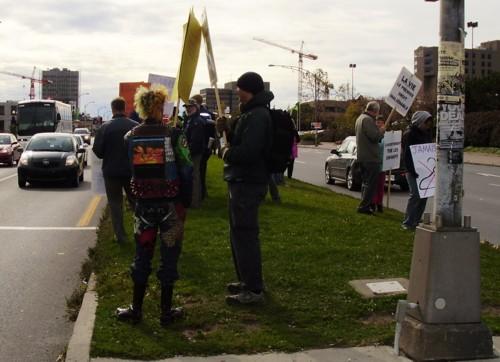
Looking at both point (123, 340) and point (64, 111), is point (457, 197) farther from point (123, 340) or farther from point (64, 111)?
point (64, 111)

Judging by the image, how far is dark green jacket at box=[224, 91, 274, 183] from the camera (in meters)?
5.48

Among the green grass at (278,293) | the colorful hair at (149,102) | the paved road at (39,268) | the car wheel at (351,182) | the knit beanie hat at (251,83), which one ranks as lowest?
the paved road at (39,268)

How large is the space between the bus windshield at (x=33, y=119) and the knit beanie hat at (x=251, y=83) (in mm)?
36985

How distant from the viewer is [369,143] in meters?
10.8

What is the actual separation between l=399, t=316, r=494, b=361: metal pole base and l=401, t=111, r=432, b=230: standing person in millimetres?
5110

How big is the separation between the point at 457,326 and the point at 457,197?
0.90 metres

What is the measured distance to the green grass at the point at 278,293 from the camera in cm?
496

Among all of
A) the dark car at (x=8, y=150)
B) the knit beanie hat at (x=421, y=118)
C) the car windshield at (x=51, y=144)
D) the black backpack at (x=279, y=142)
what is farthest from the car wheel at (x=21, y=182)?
the black backpack at (x=279, y=142)

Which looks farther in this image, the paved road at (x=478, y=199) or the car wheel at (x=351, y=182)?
the car wheel at (x=351, y=182)

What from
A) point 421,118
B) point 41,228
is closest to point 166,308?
point 421,118

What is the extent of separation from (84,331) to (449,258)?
9.11 feet

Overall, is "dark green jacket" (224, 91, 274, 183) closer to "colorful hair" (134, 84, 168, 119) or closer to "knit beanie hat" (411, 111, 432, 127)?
"colorful hair" (134, 84, 168, 119)

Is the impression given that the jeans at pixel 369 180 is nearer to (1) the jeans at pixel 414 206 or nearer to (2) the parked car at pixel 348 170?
(1) the jeans at pixel 414 206

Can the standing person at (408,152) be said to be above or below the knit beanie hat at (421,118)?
below
